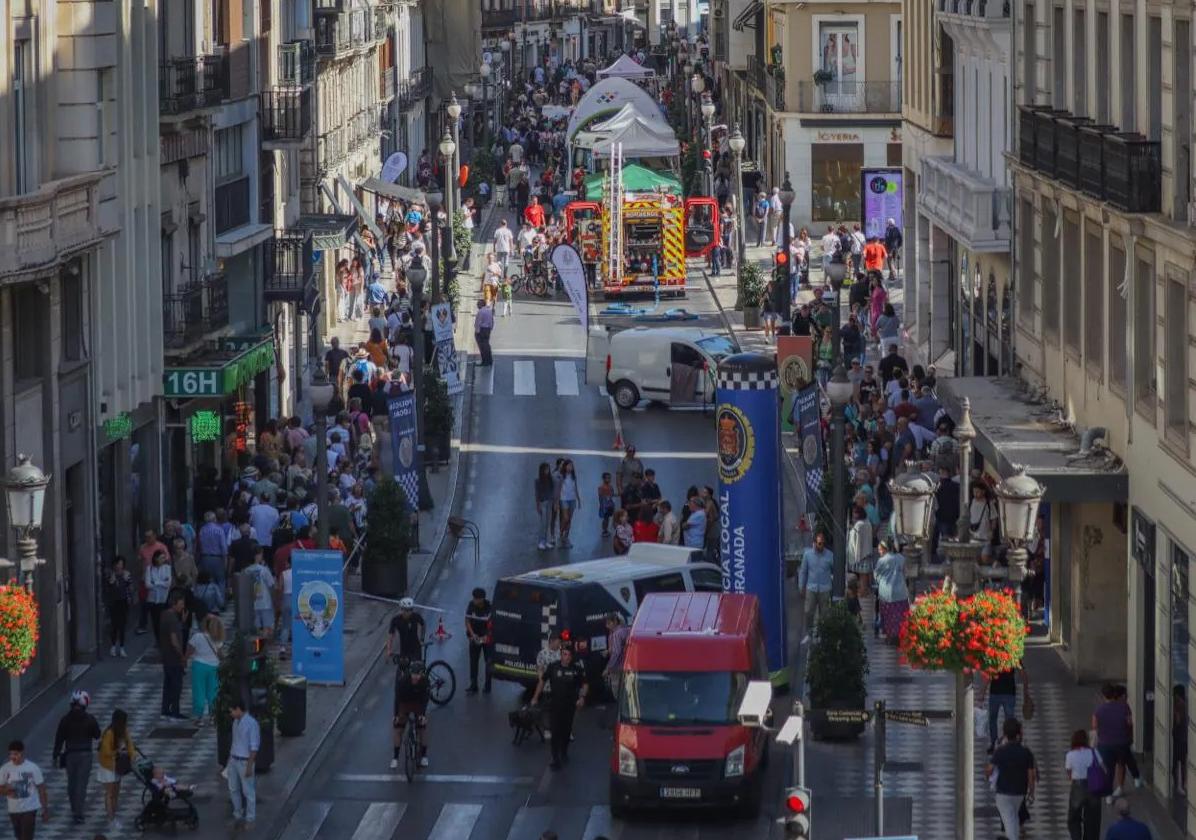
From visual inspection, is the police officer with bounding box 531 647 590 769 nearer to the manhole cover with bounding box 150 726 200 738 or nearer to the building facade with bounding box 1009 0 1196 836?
the manhole cover with bounding box 150 726 200 738

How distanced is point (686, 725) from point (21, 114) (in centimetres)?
1226

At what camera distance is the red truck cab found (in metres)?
29.0

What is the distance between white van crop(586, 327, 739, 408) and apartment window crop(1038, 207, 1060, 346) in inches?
658

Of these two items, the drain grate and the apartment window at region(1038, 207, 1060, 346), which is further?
the apartment window at region(1038, 207, 1060, 346)

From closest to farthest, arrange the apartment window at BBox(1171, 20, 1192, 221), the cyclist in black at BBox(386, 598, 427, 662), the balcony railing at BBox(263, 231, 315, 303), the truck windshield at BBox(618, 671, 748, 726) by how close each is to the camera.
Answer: the apartment window at BBox(1171, 20, 1192, 221), the truck windshield at BBox(618, 671, 748, 726), the cyclist in black at BBox(386, 598, 427, 662), the balcony railing at BBox(263, 231, 315, 303)

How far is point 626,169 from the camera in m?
71.6

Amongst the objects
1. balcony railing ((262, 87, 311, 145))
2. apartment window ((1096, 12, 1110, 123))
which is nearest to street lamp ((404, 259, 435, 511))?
balcony railing ((262, 87, 311, 145))

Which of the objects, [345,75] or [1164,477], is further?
[345,75]

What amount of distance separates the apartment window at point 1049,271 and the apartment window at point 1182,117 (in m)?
8.35

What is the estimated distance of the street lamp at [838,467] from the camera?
3556 cm

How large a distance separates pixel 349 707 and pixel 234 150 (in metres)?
18.7

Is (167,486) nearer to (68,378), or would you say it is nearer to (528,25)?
(68,378)

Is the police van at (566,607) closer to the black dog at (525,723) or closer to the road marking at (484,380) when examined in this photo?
the black dog at (525,723)

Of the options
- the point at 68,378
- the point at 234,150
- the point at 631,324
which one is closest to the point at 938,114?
the point at 631,324
